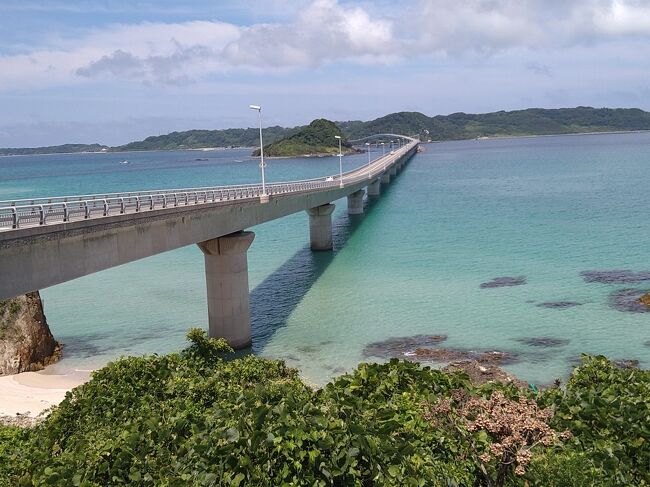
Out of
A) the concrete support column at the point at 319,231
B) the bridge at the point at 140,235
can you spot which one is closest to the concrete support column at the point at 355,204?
the concrete support column at the point at 319,231

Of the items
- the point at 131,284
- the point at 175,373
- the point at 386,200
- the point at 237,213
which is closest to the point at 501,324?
the point at 237,213

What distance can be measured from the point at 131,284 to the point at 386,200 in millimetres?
62753

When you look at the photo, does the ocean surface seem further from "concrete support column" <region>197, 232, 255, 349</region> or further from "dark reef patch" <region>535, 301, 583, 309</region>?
"concrete support column" <region>197, 232, 255, 349</region>

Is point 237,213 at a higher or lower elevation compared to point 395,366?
higher

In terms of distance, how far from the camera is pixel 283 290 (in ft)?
148

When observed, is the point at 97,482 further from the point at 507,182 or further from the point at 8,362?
the point at 507,182

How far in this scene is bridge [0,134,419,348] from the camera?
63.2 feet

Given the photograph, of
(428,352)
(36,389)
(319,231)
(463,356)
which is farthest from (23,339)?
(319,231)

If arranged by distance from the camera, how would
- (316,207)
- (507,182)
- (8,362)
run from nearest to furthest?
(8,362) < (316,207) < (507,182)

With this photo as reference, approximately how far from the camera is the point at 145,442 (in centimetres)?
1229

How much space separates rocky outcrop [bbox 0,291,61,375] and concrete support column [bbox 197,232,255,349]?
335 inches

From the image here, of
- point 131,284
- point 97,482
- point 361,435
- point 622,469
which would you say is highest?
point 361,435

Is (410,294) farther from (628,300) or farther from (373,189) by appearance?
(373,189)

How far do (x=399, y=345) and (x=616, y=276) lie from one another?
2031 centimetres
